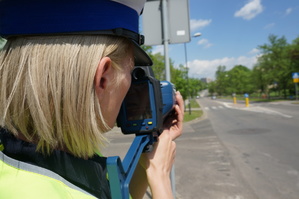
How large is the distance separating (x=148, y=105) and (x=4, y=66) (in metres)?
0.58

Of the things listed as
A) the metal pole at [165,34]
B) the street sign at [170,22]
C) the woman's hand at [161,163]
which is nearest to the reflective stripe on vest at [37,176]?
the woman's hand at [161,163]

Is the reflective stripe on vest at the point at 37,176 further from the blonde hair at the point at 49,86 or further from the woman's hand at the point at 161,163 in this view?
the woman's hand at the point at 161,163

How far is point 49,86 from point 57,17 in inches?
7.9

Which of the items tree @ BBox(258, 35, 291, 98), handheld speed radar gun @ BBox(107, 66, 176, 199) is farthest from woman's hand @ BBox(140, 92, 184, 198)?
tree @ BBox(258, 35, 291, 98)

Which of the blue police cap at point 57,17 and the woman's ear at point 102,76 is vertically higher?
the blue police cap at point 57,17

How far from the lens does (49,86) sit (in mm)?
703

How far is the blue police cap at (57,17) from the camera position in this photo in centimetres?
69

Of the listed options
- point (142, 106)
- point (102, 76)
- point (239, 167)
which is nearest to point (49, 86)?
point (102, 76)

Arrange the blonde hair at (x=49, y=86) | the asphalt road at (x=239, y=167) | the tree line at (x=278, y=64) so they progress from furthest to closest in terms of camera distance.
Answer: the tree line at (x=278, y=64)
the asphalt road at (x=239, y=167)
the blonde hair at (x=49, y=86)

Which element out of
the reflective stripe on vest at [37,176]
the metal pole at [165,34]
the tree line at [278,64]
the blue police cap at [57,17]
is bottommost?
the reflective stripe on vest at [37,176]

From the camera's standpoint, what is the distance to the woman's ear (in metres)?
0.74

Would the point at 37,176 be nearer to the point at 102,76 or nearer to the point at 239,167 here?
the point at 102,76

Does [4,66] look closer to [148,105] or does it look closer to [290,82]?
[148,105]

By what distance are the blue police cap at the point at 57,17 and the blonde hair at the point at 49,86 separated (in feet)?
0.07
